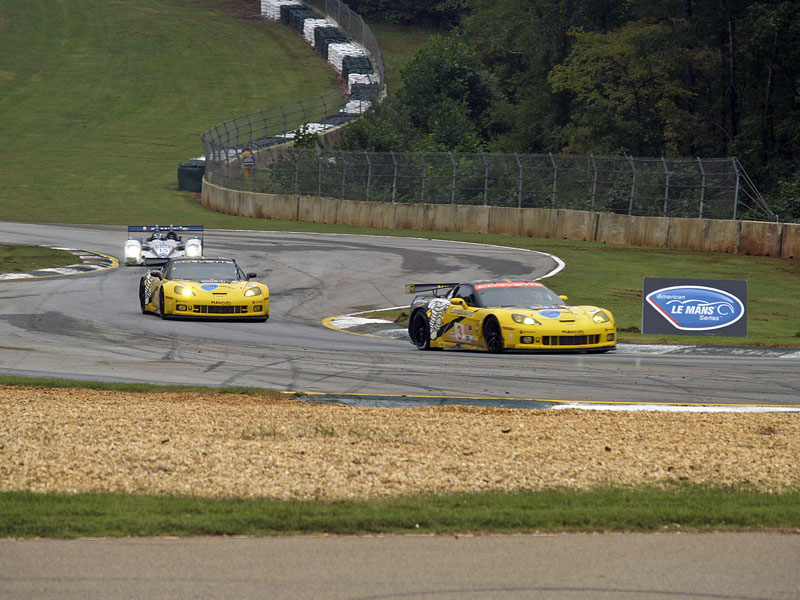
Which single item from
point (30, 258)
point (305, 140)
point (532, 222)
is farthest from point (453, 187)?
point (30, 258)

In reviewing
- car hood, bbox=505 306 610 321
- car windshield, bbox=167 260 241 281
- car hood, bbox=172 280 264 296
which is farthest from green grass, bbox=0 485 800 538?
car windshield, bbox=167 260 241 281

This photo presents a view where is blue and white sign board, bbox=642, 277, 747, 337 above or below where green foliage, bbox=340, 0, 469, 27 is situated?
below

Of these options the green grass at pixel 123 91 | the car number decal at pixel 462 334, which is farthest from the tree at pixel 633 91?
the car number decal at pixel 462 334

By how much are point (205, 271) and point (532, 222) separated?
19207mm

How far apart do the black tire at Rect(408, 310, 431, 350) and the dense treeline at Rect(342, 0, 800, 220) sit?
65.9 ft

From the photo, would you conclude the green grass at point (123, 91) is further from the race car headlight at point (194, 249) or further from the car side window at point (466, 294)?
the car side window at point (466, 294)

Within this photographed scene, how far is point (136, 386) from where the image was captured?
13000 mm

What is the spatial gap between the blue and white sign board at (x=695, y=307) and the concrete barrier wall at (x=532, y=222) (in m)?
14.0

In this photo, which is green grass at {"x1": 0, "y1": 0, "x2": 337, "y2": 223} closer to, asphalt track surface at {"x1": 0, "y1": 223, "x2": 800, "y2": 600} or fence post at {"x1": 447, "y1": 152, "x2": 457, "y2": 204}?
fence post at {"x1": 447, "y1": 152, "x2": 457, "y2": 204}

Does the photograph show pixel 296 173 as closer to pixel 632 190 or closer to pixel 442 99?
pixel 632 190

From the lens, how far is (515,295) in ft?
59.5

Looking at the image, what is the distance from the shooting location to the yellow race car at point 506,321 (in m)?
16.8

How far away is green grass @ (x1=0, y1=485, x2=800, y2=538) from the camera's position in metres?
6.47

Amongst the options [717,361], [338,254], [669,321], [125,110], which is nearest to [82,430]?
[717,361]
